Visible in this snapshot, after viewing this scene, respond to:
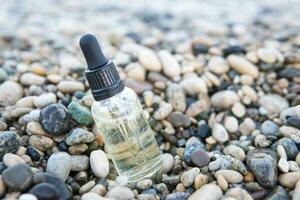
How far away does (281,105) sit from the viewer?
2.39 m

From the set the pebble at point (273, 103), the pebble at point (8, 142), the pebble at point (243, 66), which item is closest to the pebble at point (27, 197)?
the pebble at point (8, 142)

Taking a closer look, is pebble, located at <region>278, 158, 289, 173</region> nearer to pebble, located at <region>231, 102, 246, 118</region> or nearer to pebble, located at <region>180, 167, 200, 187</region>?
pebble, located at <region>180, 167, 200, 187</region>

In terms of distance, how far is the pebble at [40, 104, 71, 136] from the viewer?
1989mm

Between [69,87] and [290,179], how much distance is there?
114cm

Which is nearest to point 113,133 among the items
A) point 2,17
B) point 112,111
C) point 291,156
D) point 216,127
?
point 112,111

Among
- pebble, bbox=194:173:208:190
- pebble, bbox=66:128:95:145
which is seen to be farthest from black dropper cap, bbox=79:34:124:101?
pebble, bbox=194:173:208:190

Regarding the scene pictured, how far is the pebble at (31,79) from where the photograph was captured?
241cm

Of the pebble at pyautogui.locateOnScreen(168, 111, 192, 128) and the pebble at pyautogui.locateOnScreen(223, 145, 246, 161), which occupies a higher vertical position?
the pebble at pyautogui.locateOnScreen(168, 111, 192, 128)

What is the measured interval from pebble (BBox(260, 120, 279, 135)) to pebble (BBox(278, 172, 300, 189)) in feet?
1.16

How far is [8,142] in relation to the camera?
1858 millimetres

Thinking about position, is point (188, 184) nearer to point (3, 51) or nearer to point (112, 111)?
point (112, 111)

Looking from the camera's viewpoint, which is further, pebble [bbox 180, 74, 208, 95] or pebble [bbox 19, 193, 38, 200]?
pebble [bbox 180, 74, 208, 95]

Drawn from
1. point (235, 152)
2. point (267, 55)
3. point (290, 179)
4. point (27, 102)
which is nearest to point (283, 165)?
point (290, 179)

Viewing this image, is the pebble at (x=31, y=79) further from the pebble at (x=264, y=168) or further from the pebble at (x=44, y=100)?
the pebble at (x=264, y=168)
